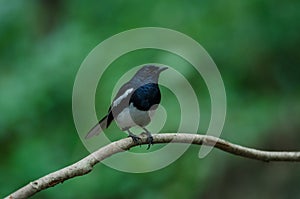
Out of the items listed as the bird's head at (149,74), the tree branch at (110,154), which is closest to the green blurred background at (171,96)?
the bird's head at (149,74)

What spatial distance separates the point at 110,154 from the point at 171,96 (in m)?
2.51

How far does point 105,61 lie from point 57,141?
668 mm

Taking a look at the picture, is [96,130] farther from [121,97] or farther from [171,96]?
[171,96]

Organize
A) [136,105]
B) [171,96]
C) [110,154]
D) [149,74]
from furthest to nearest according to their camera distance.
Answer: [171,96] → [149,74] → [136,105] → [110,154]

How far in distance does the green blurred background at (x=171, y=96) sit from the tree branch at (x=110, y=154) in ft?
6.78

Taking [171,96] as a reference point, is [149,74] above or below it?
above

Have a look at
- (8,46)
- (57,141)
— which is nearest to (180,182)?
(57,141)

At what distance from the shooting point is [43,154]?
4.43 m

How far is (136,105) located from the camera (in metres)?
2.45

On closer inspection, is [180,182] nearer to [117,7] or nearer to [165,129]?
[165,129]

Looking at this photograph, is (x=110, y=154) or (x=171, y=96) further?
(x=171, y=96)

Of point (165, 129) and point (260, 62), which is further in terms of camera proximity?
point (260, 62)

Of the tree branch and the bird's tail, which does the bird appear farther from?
the tree branch

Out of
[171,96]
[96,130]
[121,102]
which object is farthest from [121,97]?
[171,96]
